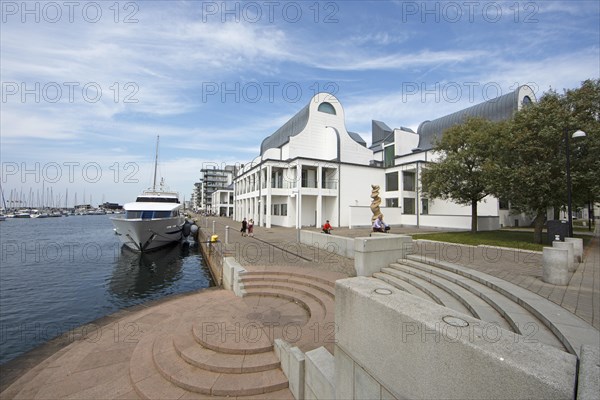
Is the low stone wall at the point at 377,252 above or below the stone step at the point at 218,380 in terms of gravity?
above

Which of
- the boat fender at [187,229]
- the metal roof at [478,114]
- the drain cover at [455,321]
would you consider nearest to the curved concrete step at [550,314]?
the drain cover at [455,321]

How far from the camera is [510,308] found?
507 centimetres

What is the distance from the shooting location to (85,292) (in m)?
13.2

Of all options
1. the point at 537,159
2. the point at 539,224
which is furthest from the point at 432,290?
the point at 539,224

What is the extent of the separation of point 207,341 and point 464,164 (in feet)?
70.9

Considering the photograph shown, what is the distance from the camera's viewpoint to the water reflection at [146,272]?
13.7 metres

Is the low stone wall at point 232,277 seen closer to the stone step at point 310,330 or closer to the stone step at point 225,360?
the stone step at point 310,330

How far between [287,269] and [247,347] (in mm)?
4771

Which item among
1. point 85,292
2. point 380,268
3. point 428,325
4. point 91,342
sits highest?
point 428,325

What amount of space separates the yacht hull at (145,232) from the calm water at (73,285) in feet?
2.87

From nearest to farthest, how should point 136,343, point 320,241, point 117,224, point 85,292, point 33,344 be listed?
point 136,343, point 33,344, point 85,292, point 320,241, point 117,224

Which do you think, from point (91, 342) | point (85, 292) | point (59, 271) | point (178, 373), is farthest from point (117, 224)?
point (178, 373)

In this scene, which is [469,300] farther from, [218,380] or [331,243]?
[331,243]

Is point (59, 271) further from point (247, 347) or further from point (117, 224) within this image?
point (247, 347)
